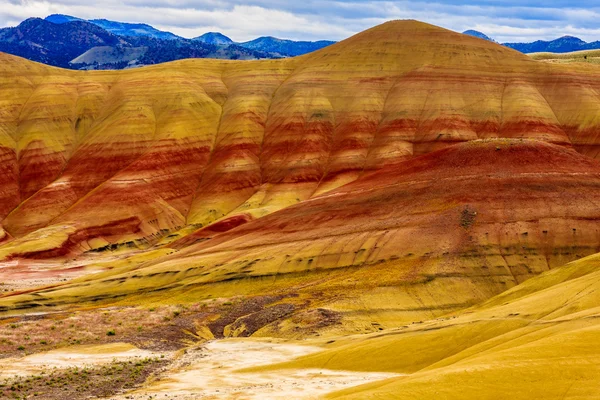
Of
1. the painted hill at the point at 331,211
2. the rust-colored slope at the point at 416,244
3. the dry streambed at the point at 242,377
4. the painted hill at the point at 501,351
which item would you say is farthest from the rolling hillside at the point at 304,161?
the dry streambed at the point at 242,377

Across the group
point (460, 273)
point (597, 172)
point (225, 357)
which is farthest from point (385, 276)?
point (597, 172)

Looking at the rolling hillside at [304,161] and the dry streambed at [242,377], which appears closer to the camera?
the dry streambed at [242,377]

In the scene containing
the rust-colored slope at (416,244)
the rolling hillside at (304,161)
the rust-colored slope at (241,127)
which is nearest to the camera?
the rust-colored slope at (416,244)

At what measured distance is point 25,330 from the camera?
7231 cm

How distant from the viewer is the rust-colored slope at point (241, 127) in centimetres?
15000

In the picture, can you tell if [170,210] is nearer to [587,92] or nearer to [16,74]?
[16,74]

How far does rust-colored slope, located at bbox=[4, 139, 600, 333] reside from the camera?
81438 millimetres

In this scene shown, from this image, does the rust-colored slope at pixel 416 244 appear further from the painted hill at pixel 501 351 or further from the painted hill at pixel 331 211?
the painted hill at pixel 501 351

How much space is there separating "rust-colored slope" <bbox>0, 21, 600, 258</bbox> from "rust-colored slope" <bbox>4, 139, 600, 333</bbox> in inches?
1521

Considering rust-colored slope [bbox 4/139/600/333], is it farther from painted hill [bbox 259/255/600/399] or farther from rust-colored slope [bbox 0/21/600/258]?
rust-colored slope [bbox 0/21/600/258]

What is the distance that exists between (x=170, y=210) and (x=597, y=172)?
85.0m

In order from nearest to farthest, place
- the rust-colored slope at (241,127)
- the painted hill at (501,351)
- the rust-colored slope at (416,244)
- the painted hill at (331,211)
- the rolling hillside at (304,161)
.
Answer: the painted hill at (501,351)
the painted hill at (331,211)
the rust-colored slope at (416,244)
the rolling hillside at (304,161)
the rust-colored slope at (241,127)

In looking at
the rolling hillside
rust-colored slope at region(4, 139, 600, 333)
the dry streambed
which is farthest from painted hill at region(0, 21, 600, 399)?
the dry streambed

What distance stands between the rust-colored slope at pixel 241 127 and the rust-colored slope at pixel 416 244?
3863 centimetres
